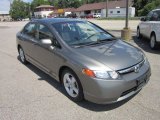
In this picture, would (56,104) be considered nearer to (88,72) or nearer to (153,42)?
(88,72)

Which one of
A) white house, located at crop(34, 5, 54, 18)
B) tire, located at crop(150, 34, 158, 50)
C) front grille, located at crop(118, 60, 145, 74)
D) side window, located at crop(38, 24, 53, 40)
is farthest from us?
white house, located at crop(34, 5, 54, 18)

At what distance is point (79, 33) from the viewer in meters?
5.51

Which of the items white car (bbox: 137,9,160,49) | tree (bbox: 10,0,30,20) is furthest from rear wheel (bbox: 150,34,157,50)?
tree (bbox: 10,0,30,20)

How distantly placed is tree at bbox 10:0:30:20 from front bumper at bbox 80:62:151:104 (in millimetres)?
105619

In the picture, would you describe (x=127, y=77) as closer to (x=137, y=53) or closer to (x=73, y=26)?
(x=137, y=53)

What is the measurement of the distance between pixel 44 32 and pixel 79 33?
0.94 meters

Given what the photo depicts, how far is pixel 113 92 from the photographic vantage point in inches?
158

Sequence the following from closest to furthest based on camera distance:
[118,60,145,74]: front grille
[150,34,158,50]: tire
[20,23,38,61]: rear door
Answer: [118,60,145,74]: front grille → [20,23,38,61]: rear door → [150,34,158,50]: tire

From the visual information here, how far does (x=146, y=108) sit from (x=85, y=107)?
113cm

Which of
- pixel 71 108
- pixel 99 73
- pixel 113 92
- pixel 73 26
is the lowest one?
pixel 71 108

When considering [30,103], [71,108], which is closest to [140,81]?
[71,108]

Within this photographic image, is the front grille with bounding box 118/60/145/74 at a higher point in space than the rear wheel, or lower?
higher

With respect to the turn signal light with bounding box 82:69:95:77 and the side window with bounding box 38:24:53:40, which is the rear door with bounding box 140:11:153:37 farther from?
the turn signal light with bounding box 82:69:95:77

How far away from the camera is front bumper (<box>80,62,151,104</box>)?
3.97m
